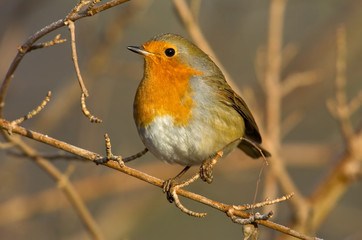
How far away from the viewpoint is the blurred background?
15.8ft

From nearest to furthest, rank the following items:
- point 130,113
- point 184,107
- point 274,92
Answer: point 184,107 < point 274,92 < point 130,113

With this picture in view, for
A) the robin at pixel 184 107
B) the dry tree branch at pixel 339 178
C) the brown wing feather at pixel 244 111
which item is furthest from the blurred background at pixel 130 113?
the robin at pixel 184 107

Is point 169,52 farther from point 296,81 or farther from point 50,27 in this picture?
point 50,27

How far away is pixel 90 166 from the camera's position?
17.6ft

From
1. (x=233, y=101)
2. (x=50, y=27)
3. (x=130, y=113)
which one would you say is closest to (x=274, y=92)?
(x=233, y=101)

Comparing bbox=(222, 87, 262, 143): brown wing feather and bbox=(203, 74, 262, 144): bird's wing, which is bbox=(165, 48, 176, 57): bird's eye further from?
bbox=(222, 87, 262, 143): brown wing feather

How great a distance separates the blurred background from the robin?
1.38 ft

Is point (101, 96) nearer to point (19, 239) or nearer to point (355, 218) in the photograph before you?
point (19, 239)

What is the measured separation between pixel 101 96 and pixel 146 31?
2.60 metres

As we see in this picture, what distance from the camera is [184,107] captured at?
129 inches

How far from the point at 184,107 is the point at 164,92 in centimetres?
16

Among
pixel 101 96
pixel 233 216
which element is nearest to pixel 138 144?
pixel 101 96

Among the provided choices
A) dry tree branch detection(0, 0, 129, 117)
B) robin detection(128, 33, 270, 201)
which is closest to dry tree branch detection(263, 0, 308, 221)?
robin detection(128, 33, 270, 201)

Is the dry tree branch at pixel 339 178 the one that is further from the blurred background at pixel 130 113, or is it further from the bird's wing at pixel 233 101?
the bird's wing at pixel 233 101
